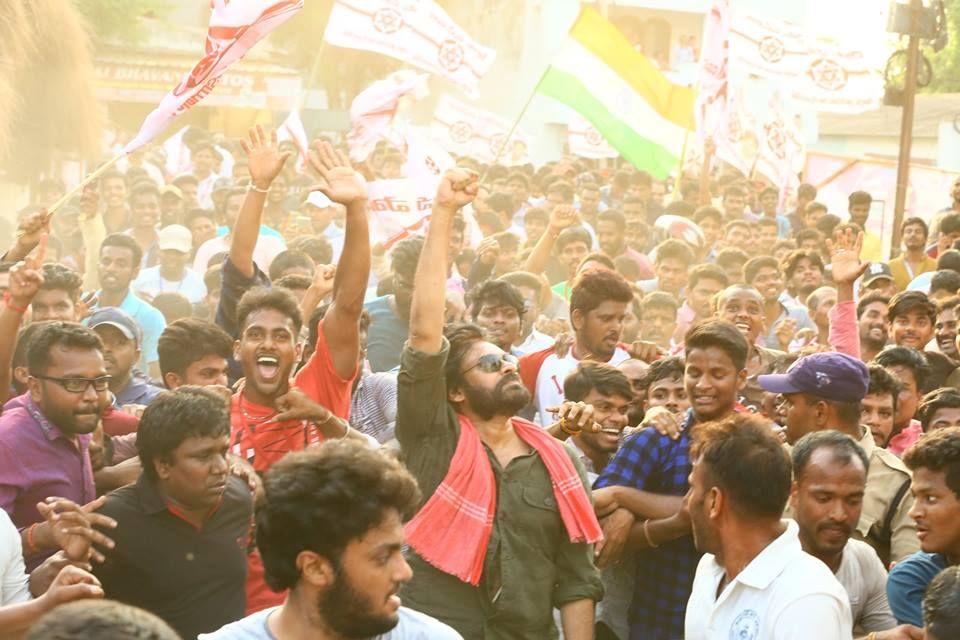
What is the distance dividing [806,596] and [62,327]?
8.98ft

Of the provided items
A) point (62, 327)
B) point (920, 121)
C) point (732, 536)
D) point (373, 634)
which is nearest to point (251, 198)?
point (62, 327)

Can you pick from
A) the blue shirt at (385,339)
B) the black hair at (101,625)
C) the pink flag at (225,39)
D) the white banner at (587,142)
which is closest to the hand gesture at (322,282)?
the blue shirt at (385,339)

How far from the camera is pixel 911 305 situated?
862 centimetres

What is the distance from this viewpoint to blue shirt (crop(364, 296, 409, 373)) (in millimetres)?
7668

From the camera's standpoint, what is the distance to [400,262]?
7.71 meters

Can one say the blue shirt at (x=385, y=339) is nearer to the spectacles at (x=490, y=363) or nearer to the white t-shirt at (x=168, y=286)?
the spectacles at (x=490, y=363)

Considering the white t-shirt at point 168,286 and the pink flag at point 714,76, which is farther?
the pink flag at point 714,76

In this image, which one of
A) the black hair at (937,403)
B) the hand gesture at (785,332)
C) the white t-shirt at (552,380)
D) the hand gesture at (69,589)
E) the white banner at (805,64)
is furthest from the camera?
the white banner at (805,64)

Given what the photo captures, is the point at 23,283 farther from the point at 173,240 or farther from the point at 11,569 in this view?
the point at 173,240

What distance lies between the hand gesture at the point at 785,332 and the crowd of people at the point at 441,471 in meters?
1.76

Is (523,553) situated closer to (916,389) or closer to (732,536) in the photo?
(732,536)

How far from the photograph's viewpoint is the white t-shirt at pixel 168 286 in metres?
10.7

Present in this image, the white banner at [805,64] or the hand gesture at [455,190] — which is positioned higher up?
the white banner at [805,64]

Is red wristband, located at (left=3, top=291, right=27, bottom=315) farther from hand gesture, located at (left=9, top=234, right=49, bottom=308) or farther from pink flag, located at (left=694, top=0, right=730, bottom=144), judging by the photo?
pink flag, located at (left=694, top=0, right=730, bottom=144)
